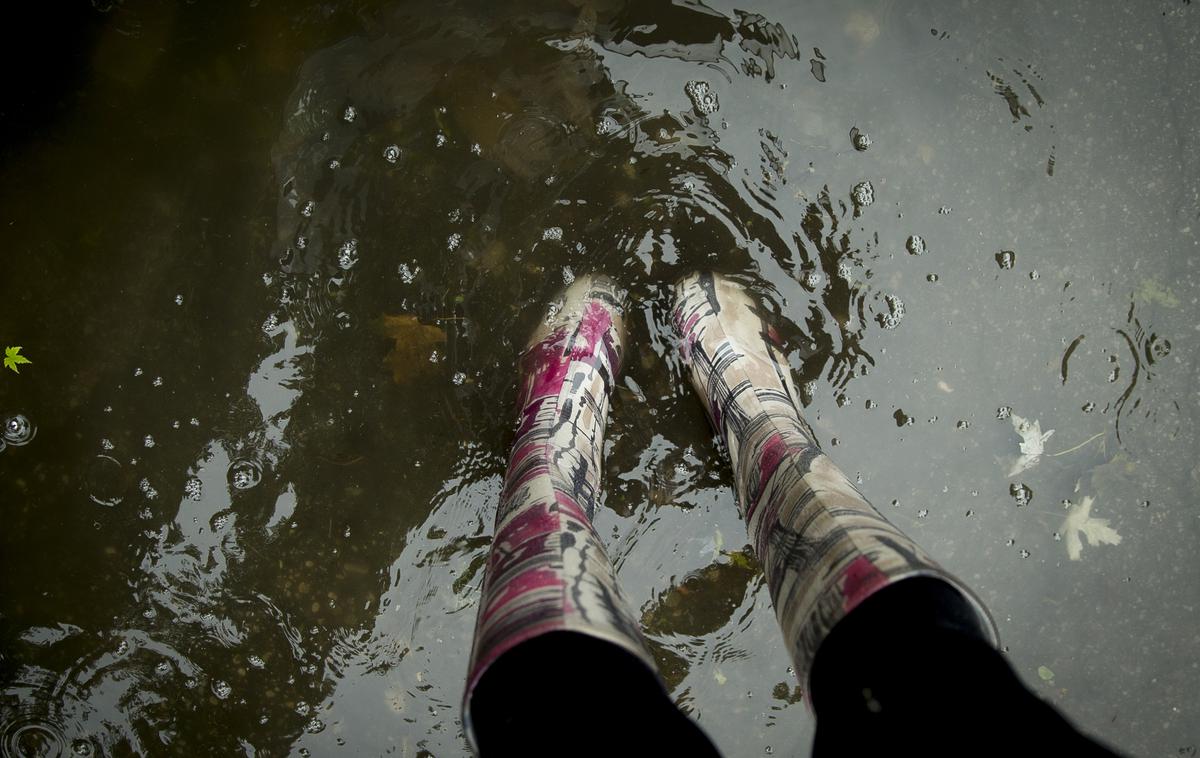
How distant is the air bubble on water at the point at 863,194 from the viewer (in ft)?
6.74

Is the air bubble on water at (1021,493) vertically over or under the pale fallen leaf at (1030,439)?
under

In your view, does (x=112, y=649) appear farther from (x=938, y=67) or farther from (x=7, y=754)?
(x=938, y=67)

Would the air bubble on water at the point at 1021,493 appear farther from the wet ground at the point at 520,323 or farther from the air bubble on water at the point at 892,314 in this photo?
the air bubble on water at the point at 892,314

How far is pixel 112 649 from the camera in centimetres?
209

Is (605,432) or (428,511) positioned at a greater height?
(605,432)

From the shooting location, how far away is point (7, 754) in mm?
2109

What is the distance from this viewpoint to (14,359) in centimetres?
202

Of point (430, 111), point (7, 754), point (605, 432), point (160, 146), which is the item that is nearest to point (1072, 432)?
point (605, 432)

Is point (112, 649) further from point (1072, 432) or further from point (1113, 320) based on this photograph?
point (1113, 320)

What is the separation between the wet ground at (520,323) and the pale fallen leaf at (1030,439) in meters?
0.03

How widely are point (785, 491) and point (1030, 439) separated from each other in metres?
1.17

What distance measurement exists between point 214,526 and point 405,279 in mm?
1020

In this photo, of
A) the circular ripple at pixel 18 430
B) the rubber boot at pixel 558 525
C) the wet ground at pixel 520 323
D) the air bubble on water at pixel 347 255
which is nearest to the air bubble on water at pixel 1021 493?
the wet ground at pixel 520 323

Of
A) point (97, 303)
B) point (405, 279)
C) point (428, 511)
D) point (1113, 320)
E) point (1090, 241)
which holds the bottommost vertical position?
point (428, 511)
